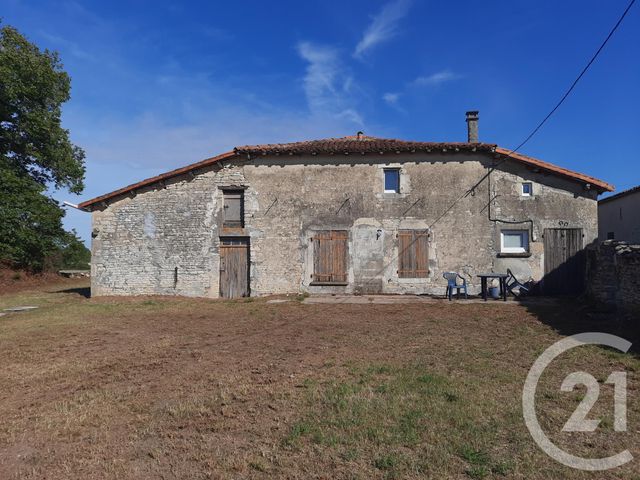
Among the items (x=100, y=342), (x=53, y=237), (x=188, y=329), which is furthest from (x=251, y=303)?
(x=53, y=237)

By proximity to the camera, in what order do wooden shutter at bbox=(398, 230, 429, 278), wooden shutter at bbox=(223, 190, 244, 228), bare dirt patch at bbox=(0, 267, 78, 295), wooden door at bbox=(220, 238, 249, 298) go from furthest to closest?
1. bare dirt patch at bbox=(0, 267, 78, 295)
2. wooden shutter at bbox=(223, 190, 244, 228)
3. wooden door at bbox=(220, 238, 249, 298)
4. wooden shutter at bbox=(398, 230, 429, 278)

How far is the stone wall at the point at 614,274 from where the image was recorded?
8070mm

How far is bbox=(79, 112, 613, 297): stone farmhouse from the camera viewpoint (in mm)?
13695

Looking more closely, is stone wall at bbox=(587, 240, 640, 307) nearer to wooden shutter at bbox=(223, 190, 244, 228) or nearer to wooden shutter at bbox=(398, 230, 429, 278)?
wooden shutter at bbox=(398, 230, 429, 278)

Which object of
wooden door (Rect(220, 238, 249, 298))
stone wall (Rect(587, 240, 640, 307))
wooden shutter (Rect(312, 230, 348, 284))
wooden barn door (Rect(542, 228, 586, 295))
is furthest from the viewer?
wooden door (Rect(220, 238, 249, 298))

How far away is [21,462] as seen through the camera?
3.16m

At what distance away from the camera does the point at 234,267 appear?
14.5m

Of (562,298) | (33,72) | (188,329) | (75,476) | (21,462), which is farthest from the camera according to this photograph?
Result: (33,72)

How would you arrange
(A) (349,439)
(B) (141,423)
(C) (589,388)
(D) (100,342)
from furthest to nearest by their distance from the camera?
(D) (100,342), (C) (589,388), (B) (141,423), (A) (349,439)

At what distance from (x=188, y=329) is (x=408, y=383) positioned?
5.61 m

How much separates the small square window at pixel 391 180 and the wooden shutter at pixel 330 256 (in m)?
2.25

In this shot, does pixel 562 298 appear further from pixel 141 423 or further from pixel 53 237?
pixel 53 237

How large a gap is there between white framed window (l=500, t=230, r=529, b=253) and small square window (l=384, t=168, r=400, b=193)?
4.01 meters

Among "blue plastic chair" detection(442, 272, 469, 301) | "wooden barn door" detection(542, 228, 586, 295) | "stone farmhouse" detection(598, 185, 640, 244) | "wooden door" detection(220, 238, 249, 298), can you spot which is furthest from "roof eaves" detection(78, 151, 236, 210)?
"stone farmhouse" detection(598, 185, 640, 244)
